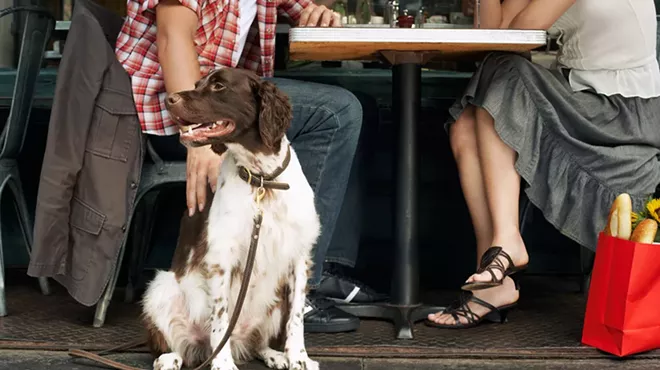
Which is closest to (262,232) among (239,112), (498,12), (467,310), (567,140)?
(239,112)

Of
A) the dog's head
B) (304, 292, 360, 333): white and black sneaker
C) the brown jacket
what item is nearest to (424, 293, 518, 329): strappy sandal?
(304, 292, 360, 333): white and black sneaker

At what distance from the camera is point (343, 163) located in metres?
3.36

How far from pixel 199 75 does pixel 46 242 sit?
85 cm

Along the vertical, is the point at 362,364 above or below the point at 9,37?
below

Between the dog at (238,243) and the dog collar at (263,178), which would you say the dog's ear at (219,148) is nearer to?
the dog at (238,243)

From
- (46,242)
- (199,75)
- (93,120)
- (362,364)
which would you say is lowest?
(362,364)

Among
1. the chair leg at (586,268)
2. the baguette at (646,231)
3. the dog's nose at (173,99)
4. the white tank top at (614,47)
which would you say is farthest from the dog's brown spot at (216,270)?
the chair leg at (586,268)

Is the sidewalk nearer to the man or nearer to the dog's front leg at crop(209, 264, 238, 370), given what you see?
the dog's front leg at crop(209, 264, 238, 370)

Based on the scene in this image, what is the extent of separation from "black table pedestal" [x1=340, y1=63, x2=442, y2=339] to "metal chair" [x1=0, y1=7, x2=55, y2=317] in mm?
1420

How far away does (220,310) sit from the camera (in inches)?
110

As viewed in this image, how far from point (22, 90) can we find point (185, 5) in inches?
40.8

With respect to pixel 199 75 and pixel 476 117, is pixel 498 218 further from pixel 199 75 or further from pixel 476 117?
pixel 199 75

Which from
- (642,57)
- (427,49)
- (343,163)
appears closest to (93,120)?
(343,163)

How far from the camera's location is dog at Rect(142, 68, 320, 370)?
8.90 ft
